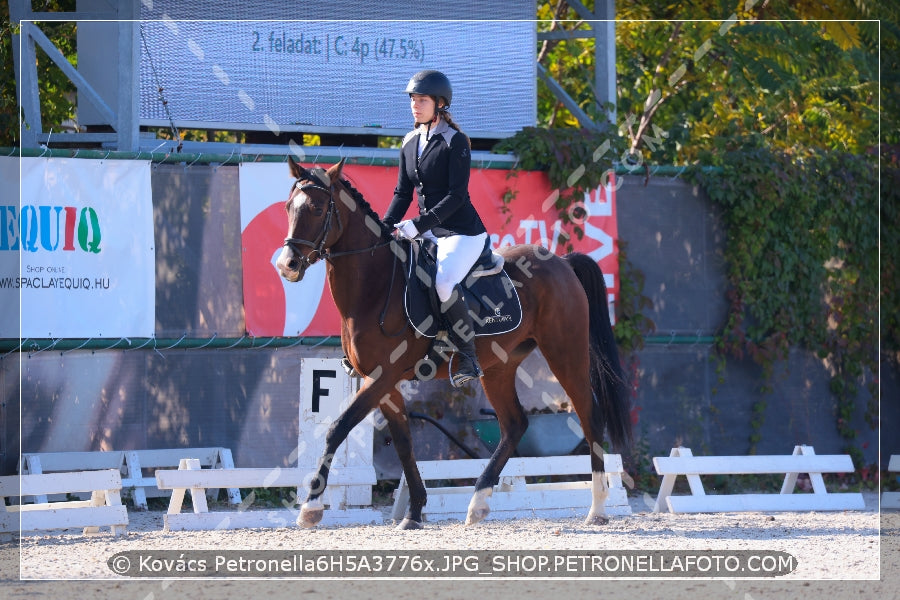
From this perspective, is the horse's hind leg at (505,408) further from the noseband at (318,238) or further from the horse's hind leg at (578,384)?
the noseband at (318,238)

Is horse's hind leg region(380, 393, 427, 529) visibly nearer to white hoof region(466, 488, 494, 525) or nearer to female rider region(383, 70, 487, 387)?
white hoof region(466, 488, 494, 525)

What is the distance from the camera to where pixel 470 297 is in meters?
8.38

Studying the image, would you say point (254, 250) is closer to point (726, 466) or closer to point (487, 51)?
point (487, 51)

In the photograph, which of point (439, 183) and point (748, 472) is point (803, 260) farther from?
point (439, 183)

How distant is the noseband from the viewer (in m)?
7.42

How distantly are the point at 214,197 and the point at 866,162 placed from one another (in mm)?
7015

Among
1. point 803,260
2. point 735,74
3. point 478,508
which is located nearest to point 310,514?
point 478,508

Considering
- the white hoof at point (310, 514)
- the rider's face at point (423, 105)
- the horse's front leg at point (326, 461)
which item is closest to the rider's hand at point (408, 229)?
the rider's face at point (423, 105)

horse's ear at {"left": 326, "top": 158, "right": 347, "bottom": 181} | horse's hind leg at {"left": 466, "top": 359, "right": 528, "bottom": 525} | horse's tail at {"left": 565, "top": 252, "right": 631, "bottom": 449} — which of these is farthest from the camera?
horse's tail at {"left": 565, "top": 252, "right": 631, "bottom": 449}

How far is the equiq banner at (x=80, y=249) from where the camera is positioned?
966cm

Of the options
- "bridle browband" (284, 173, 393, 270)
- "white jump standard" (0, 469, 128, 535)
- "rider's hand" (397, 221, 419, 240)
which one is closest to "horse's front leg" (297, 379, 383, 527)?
"bridle browband" (284, 173, 393, 270)

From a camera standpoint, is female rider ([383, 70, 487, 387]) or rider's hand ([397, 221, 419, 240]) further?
female rider ([383, 70, 487, 387])

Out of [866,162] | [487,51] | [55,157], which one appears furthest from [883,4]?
[55,157]

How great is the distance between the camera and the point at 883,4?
13.0 m
